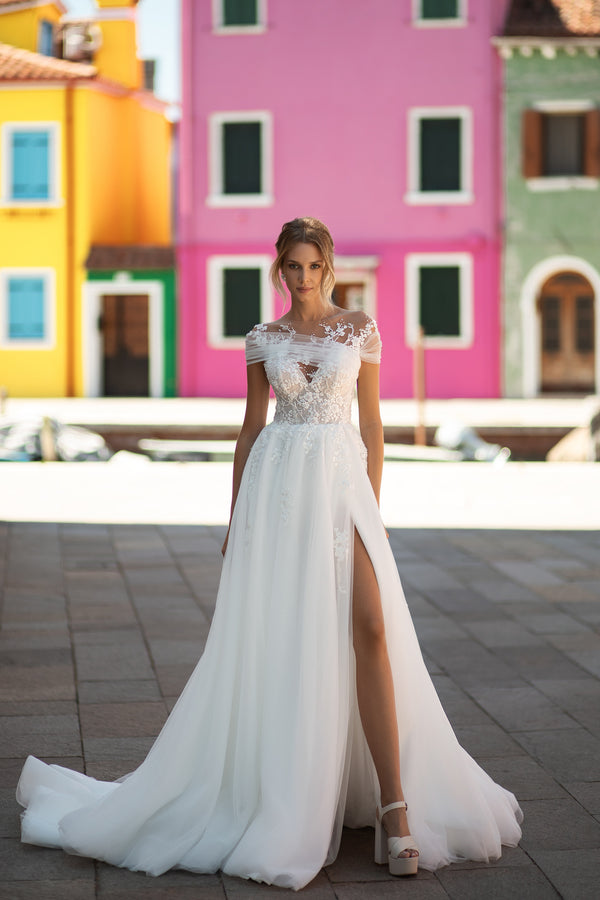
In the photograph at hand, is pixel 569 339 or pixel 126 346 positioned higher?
pixel 569 339

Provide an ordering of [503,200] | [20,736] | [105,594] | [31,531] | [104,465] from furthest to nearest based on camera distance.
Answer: [503,200], [104,465], [31,531], [105,594], [20,736]

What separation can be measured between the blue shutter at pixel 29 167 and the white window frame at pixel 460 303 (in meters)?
7.64

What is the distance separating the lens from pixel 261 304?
26.3 m

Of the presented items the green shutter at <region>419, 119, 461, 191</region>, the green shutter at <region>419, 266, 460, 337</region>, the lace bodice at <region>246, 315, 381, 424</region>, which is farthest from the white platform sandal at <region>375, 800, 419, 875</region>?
the green shutter at <region>419, 119, 461, 191</region>

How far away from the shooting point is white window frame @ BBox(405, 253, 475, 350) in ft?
85.1

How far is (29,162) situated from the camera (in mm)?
27609

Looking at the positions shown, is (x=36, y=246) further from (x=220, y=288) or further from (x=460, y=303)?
(x=460, y=303)

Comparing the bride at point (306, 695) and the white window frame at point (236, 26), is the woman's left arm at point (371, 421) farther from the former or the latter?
the white window frame at point (236, 26)

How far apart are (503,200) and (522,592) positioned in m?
19.5

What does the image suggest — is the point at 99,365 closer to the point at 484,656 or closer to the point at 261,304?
the point at 261,304

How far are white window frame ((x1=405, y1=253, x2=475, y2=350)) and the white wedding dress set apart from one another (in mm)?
22467

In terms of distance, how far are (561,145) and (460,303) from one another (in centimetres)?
358

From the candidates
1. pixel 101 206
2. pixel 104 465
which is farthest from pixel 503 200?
pixel 104 465

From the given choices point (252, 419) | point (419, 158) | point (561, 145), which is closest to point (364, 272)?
point (419, 158)
